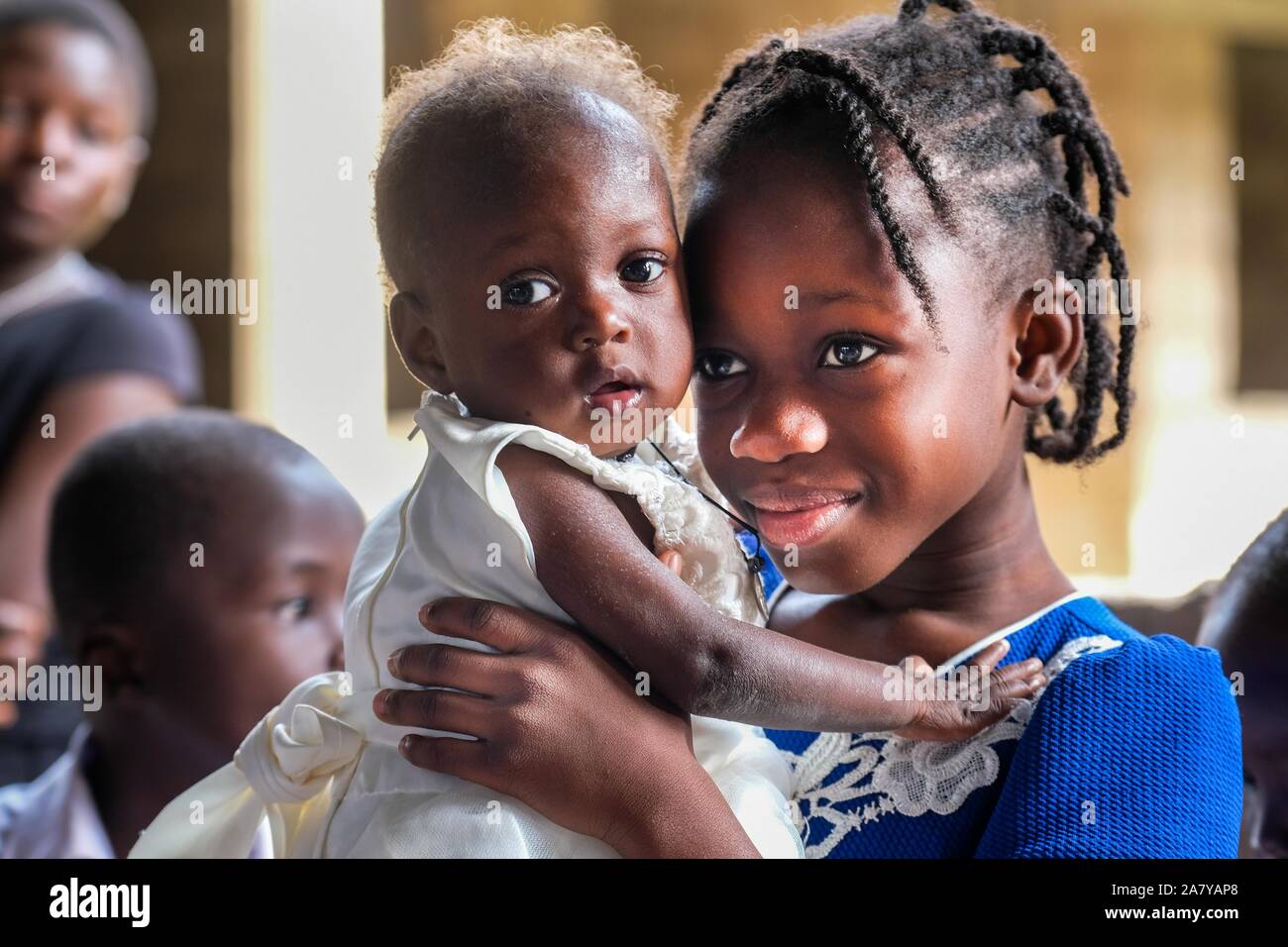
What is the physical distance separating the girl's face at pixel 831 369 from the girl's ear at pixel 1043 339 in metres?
0.02

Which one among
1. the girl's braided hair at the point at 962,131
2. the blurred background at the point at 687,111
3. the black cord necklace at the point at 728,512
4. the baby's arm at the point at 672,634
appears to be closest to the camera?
the baby's arm at the point at 672,634

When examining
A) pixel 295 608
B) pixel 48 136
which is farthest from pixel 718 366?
pixel 48 136

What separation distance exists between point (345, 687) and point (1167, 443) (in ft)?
12.2

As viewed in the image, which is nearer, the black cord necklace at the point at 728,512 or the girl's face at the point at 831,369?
the girl's face at the point at 831,369

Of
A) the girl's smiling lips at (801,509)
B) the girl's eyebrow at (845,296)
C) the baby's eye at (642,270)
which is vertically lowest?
the girl's smiling lips at (801,509)

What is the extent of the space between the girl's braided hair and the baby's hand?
0.91 feet

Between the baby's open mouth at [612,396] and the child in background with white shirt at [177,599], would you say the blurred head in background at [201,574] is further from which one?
the baby's open mouth at [612,396]

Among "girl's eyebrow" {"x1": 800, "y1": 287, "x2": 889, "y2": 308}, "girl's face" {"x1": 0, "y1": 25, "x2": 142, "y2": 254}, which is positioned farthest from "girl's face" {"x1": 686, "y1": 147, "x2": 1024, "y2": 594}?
"girl's face" {"x1": 0, "y1": 25, "x2": 142, "y2": 254}

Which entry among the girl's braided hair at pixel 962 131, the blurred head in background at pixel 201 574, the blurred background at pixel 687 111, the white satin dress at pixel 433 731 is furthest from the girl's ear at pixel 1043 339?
the blurred background at pixel 687 111

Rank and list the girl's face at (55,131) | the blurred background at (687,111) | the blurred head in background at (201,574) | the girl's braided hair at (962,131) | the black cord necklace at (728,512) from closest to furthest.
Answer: the girl's braided hair at (962,131)
the black cord necklace at (728,512)
the blurred head in background at (201,574)
the girl's face at (55,131)
the blurred background at (687,111)

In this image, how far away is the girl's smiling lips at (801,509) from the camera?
A: 109 centimetres

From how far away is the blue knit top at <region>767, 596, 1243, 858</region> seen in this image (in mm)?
998

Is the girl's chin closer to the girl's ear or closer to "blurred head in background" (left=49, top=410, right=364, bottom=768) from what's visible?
the girl's ear
